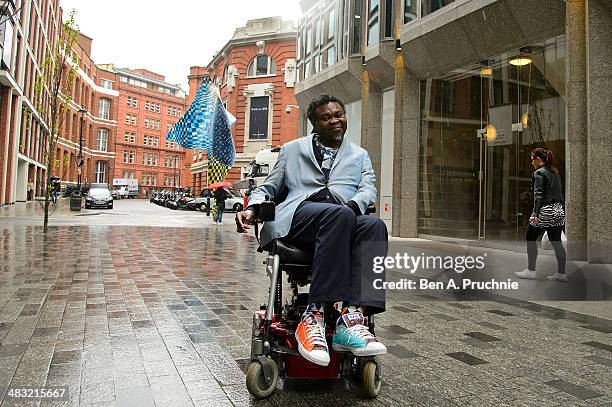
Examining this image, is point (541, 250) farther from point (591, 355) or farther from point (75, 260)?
point (75, 260)

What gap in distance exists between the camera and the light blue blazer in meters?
2.69

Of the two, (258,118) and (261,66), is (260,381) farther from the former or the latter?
(261,66)

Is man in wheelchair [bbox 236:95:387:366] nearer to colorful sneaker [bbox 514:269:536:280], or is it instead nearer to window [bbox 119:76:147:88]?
colorful sneaker [bbox 514:269:536:280]

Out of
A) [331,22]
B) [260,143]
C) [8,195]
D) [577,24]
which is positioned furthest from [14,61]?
[577,24]

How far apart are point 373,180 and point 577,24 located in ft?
26.0

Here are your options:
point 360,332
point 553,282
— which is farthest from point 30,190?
point 360,332

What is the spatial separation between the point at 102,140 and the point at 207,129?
206 ft

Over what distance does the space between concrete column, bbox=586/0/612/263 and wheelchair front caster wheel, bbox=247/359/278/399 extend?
7657mm

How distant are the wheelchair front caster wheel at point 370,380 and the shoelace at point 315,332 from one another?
265 mm

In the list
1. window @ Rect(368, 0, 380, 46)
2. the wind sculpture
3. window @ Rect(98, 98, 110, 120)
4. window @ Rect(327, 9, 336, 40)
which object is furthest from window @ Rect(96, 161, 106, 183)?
window @ Rect(368, 0, 380, 46)

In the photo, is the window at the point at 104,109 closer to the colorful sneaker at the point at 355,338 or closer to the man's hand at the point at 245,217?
the man's hand at the point at 245,217

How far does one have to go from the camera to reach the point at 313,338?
2277 millimetres

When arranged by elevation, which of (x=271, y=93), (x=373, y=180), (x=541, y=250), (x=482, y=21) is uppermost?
(x=271, y=93)

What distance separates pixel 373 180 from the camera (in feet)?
9.56
